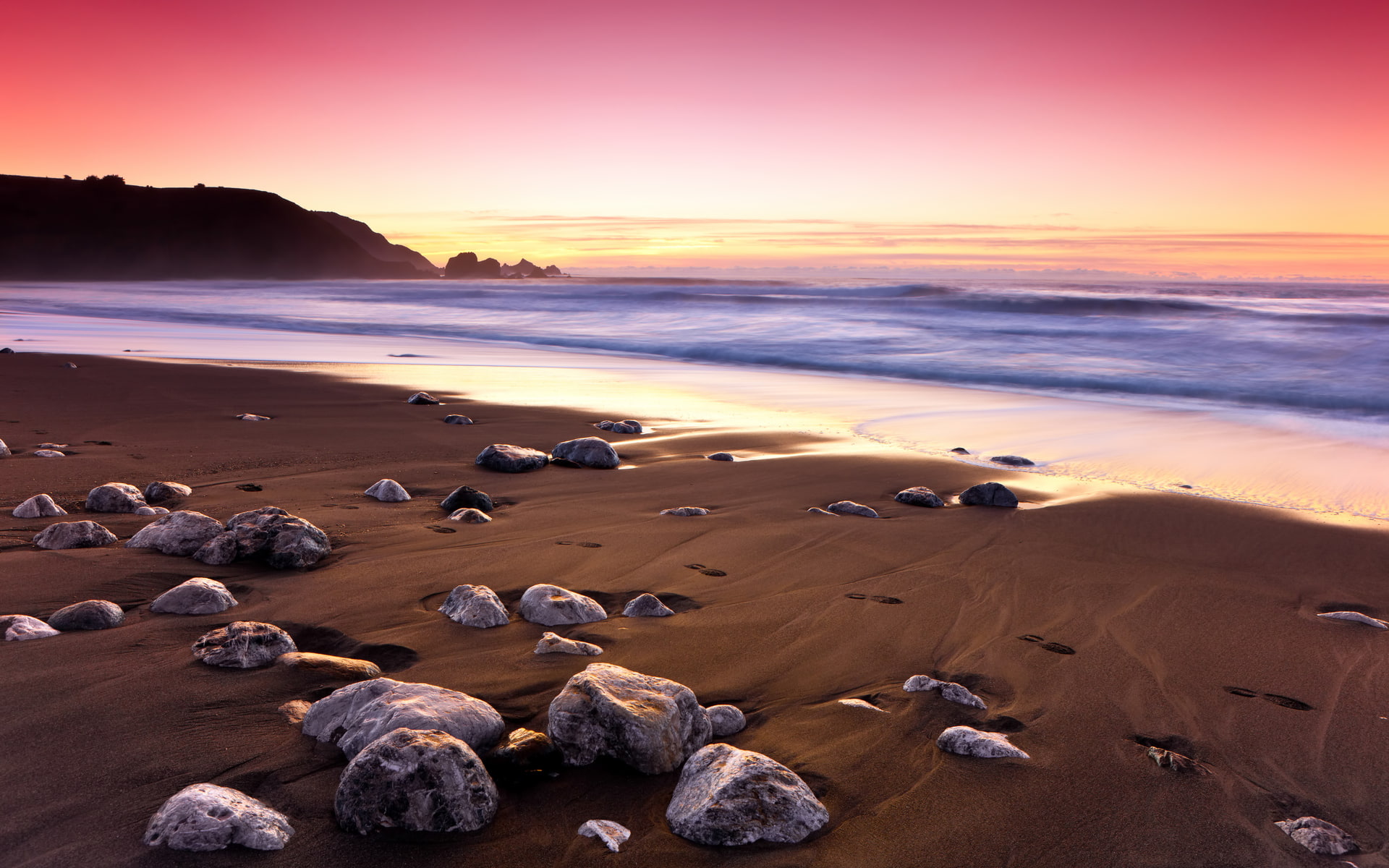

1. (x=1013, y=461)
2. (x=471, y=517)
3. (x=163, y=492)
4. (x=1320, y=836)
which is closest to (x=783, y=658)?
(x=1320, y=836)

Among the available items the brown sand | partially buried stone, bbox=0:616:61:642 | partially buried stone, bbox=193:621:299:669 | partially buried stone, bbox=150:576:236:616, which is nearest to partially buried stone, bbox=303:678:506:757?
the brown sand

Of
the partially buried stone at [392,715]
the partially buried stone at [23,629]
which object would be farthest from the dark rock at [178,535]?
the partially buried stone at [392,715]

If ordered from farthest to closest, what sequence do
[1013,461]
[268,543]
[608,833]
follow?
[1013,461]
[268,543]
[608,833]

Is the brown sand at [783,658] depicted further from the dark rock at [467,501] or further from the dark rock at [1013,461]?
the dark rock at [1013,461]

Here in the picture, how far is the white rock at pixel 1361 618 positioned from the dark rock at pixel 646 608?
261 centimetres

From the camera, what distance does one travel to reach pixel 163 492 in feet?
13.4

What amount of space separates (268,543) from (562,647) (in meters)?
1.39

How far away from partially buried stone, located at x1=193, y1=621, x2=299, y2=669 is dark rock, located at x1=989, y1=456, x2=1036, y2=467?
5.24 metres

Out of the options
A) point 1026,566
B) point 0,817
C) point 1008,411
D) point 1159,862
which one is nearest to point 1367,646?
point 1026,566

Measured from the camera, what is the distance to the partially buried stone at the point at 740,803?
1.75 meters

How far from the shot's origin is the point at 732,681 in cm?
255

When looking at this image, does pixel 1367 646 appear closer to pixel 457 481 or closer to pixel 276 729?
pixel 276 729

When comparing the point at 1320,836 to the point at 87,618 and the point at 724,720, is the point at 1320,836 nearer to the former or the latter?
the point at 724,720

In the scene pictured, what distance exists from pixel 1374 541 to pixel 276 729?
526 centimetres
